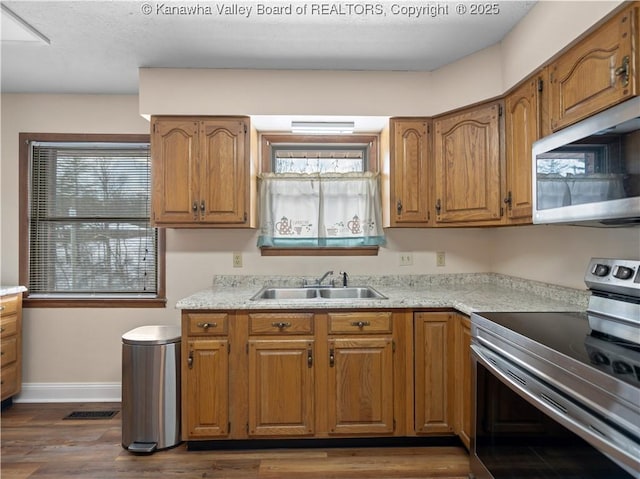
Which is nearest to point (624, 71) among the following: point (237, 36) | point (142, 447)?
point (237, 36)


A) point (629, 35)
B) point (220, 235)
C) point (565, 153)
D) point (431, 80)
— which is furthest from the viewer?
point (220, 235)

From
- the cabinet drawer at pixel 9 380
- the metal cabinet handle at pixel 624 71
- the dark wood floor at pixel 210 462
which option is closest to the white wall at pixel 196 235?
the cabinet drawer at pixel 9 380

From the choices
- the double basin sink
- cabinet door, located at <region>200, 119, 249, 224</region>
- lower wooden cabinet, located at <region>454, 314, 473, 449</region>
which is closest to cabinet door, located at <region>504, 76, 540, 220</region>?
lower wooden cabinet, located at <region>454, 314, 473, 449</region>

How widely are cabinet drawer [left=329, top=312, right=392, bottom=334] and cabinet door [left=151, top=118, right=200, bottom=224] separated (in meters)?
1.23

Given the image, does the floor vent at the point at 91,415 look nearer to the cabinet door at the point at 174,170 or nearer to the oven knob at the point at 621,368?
the cabinet door at the point at 174,170

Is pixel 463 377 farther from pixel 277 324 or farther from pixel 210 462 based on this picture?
pixel 210 462

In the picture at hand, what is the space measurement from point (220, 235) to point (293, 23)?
1615mm

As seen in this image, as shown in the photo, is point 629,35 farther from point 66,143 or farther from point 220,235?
point 66,143

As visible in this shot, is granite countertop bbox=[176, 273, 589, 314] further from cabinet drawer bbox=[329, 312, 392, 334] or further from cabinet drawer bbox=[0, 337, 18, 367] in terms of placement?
cabinet drawer bbox=[0, 337, 18, 367]

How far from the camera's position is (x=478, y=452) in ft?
5.75

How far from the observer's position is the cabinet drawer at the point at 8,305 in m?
2.72

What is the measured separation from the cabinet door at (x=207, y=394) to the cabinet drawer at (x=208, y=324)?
64 mm

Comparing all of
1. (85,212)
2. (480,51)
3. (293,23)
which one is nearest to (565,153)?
(480,51)

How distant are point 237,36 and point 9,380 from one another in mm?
3018
